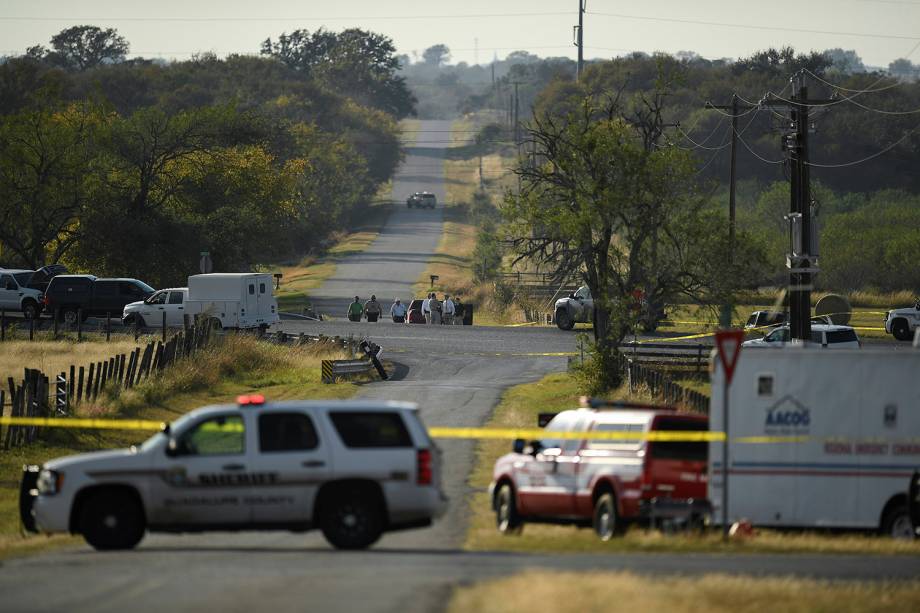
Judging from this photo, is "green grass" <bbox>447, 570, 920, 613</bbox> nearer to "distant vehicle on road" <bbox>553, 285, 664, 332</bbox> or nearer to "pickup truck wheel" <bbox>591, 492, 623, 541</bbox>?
"pickup truck wheel" <bbox>591, 492, 623, 541</bbox>

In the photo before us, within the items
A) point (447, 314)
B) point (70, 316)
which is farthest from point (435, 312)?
point (70, 316)

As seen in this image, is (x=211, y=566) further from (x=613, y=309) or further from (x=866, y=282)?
(x=866, y=282)

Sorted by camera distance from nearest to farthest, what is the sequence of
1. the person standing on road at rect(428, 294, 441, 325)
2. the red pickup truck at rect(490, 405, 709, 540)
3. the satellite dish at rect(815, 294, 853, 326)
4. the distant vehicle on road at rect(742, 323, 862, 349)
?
the red pickup truck at rect(490, 405, 709, 540)
the distant vehicle on road at rect(742, 323, 862, 349)
the satellite dish at rect(815, 294, 853, 326)
the person standing on road at rect(428, 294, 441, 325)

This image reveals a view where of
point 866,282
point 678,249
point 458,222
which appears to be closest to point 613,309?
point 678,249

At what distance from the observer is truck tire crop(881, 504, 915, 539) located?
59.0ft

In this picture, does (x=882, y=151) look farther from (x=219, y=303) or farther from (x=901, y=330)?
(x=219, y=303)

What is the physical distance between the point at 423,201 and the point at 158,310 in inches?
3473

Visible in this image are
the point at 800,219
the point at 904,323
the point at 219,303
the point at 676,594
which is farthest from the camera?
the point at 904,323

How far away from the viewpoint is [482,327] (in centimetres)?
5650

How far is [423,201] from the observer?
138625mm

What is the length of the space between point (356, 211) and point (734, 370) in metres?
117

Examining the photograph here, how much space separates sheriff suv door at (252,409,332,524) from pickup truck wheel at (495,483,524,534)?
416 centimetres

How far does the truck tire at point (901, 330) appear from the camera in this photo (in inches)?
1973

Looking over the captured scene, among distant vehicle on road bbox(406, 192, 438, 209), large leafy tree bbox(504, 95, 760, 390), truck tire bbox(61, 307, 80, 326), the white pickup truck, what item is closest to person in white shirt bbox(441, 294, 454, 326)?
the white pickup truck
